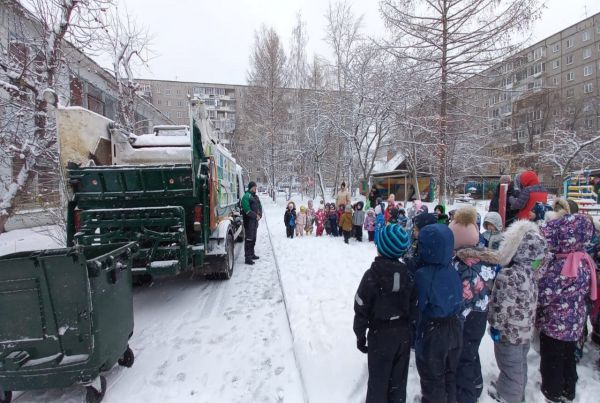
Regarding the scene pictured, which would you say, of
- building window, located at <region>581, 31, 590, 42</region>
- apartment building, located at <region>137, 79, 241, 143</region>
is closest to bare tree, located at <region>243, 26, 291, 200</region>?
apartment building, located at <region>137, 79, 241, 143</region>

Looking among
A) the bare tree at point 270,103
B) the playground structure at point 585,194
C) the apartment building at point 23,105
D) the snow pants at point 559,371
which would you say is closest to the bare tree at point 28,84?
the apartment building at point 23,105

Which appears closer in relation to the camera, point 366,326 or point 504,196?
point 366,326

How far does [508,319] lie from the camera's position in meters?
2.64

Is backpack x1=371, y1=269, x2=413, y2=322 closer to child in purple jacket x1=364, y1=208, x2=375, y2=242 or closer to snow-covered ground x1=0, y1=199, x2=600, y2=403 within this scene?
snow-covered ground x1=0, y1=199, x2=600, y2=403

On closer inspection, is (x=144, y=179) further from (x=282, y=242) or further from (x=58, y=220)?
(x=282, y=242)

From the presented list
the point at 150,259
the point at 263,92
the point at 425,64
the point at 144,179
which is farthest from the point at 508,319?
the point at 263,92

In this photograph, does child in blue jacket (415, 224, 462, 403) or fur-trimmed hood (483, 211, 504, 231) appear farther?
fur-trimmed hood (483, 211, 504, 231)

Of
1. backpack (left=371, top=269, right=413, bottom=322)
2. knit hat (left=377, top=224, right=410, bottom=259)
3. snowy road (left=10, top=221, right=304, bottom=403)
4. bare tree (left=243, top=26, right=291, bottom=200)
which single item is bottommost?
snowy road (left=10, top=221, right=304, bottom=403)

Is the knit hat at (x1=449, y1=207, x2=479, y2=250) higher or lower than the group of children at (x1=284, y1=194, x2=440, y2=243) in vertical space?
higher

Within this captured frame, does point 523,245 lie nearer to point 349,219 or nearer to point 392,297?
point 392,297

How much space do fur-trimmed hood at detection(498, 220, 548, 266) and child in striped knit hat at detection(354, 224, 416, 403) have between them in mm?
981

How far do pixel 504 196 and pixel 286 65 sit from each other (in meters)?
28.2

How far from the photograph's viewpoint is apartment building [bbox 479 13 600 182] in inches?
1065

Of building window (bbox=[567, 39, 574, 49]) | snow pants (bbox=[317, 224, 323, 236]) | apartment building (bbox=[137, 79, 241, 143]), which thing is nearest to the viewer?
snow pants (bbox=[317, 224, 323, 236])
